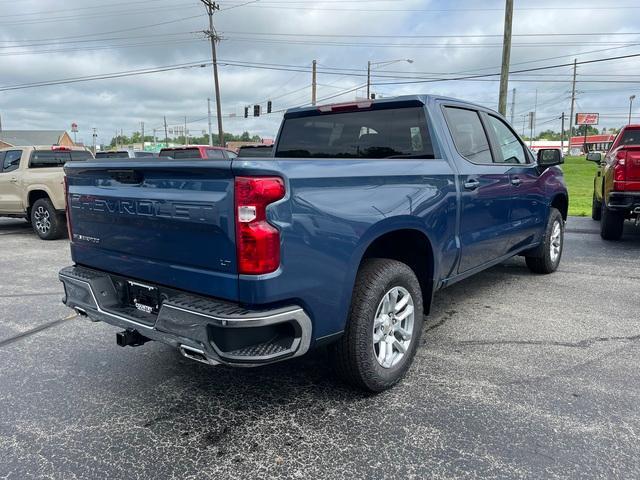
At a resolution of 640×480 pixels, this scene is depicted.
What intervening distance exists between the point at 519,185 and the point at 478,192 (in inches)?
42.2

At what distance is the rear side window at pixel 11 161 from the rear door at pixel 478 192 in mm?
9399

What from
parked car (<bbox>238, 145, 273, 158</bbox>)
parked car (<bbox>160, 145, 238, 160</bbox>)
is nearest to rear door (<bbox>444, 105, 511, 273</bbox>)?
parked car (<bbox>238, 145, 273, 158</bbox>)

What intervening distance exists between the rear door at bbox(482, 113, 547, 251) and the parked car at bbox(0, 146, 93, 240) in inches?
316

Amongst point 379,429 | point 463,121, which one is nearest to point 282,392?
point 379,429

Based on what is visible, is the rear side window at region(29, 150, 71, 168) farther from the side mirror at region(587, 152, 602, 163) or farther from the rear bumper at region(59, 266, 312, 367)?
the side mirror at region(587, 152, 602, 163)

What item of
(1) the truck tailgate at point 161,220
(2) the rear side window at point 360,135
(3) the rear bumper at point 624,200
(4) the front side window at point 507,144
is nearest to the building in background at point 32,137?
(3) the rear bumper at point 624,200

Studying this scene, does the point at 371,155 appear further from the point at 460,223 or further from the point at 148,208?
the point at 148,208

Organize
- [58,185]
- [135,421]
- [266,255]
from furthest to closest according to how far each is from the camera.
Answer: [58,185] < [135,421] < [266,255]

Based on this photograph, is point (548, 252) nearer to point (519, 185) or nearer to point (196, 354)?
point (519, 185)

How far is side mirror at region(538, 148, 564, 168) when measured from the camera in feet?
17.5

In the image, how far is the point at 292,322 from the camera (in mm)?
2545

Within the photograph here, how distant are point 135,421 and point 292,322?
1.23 metres

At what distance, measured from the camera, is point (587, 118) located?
105000 mm

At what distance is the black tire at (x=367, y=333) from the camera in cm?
296
